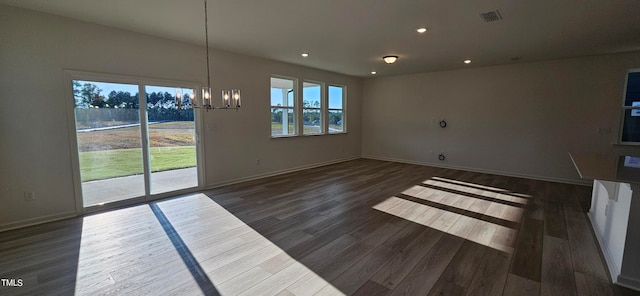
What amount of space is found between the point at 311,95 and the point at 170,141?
3.72 meters

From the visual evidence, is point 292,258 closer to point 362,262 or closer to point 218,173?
point 362,262

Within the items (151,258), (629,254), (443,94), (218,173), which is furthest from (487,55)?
(151,258)

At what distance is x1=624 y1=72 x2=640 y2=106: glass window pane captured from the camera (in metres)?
5.02

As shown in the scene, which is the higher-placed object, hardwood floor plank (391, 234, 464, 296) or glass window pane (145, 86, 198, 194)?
glass window pane (145, 86, 198, 194)

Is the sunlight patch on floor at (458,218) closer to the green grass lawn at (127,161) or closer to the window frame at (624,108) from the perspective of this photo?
the window frame at (624,108)

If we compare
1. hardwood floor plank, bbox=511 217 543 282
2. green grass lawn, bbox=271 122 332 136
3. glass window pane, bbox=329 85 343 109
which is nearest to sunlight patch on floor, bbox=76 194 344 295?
hardwood floor plank, bbox=511 217 543 282

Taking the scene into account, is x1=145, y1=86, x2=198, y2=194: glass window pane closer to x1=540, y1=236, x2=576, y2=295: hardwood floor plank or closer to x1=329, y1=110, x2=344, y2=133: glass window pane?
x1=329, y1=110, x2=344, y2=133: glass window pane

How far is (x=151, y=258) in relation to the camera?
2.64 m

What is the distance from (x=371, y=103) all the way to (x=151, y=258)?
725cm

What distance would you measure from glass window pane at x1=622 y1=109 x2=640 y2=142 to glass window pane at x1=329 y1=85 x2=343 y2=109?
19.6 ft

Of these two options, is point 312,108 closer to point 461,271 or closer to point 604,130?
point 461,271

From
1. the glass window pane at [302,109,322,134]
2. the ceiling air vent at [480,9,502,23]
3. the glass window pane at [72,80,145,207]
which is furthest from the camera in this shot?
the glass window pane at [302,109,322,134]

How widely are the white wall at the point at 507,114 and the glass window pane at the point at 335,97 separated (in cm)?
110

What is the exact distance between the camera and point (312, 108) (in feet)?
24.1
